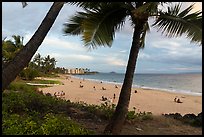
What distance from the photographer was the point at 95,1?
6.33 metres

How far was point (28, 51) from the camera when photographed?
4844mm

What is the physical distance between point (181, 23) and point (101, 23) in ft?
5.65

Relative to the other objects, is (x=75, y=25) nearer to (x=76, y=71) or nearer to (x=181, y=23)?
(x=181, y=23)

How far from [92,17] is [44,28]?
1.89m

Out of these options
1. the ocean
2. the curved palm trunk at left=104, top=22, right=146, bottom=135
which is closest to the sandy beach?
the curved palm trunk at left=104, top=22, right=146, bottom=135

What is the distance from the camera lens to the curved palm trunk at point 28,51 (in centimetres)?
457

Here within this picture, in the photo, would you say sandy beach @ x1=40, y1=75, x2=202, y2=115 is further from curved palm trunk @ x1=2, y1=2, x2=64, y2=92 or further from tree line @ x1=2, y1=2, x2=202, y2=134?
curved palm trunk @ x1=2, y1=2, x2=64, y2=92

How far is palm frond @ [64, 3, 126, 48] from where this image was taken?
→ 6344 millimetres

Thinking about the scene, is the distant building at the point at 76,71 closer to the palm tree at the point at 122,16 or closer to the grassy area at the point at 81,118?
the grassy area at the point at 81,118

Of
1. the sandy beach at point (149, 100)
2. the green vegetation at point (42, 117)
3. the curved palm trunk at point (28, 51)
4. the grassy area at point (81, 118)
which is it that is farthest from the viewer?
the sandy beach at point (149, 100)

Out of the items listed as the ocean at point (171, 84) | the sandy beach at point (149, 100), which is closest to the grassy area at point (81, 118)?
the sandy beach at point (149, 100)

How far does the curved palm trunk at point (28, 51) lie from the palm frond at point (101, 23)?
1189 mm

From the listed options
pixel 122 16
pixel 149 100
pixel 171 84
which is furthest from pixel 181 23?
pixel 171 84

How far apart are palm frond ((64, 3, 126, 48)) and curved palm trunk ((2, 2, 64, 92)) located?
119 centimetres
